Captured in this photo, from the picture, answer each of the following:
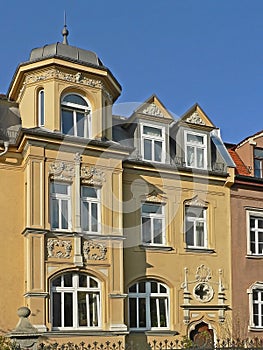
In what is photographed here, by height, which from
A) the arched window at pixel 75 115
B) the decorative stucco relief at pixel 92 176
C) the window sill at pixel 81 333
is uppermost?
the arched window at pixel 75 115

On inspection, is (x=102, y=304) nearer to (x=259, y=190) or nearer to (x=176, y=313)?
(x=176, y=313)

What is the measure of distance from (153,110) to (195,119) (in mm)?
2068

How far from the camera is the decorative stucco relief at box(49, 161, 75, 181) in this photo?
20.3m

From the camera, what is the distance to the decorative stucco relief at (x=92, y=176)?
20.8 meters

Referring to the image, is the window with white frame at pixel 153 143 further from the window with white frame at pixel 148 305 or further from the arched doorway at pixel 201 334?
the arched doorway at pixel 201 334

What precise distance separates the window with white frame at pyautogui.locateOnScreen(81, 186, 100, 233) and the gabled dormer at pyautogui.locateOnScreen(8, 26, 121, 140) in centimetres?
192

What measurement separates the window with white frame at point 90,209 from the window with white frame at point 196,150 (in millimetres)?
4854

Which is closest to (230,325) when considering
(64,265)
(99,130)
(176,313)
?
(176,313)

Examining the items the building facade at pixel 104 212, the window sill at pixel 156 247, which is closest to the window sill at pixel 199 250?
the building facade at pixel 104 212

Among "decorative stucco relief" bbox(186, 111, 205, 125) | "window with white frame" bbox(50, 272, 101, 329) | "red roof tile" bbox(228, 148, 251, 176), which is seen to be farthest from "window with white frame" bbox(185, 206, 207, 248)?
"window with white frame" bbox(50, 272, 101, 329)

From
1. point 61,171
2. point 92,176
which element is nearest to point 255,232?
point 92,176

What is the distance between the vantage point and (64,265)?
64.8ft

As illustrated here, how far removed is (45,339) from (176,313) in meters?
5.52

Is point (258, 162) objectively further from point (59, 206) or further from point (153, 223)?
point (59, 206)
